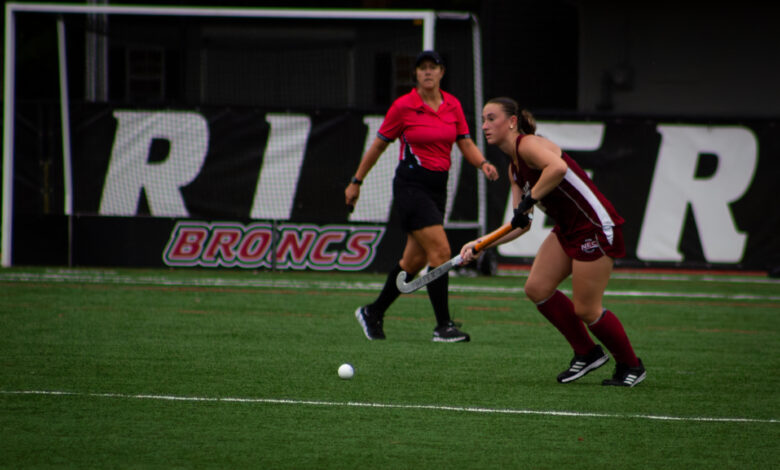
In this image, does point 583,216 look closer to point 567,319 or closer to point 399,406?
point 567,319

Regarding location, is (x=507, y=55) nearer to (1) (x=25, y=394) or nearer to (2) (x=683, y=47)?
(2) (x=683, y=47)

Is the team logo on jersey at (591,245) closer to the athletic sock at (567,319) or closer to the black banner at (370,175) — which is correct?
the athletic sock at (567,319)

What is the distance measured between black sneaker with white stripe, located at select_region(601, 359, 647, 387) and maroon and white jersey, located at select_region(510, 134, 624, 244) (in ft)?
2.81

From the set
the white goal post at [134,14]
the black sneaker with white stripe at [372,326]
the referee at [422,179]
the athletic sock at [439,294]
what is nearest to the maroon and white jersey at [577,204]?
the referee at [422,179]

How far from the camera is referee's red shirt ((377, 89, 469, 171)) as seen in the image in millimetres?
9016

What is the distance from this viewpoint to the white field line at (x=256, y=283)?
13.3 meters

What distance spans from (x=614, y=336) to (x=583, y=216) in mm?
777

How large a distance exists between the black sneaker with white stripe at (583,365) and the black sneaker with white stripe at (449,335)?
73.8 inches

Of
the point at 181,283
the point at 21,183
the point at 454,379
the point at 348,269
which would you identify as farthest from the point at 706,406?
the point at 21,183

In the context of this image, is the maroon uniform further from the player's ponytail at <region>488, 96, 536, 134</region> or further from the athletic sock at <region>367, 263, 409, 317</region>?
the athletic sock at <region>367, 263, 409, 317</region>

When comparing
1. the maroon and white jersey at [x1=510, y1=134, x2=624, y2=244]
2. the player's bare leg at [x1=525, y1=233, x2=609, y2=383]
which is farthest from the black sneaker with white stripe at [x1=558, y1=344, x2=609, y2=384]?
the maroon and white jersey at [x1=510, y1=134, x2=624, y2=244]

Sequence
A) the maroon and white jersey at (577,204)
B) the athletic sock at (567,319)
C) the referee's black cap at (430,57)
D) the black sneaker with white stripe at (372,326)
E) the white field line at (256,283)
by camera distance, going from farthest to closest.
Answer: the white field line at (256,283) → the black sneaker with white stripe at (372,326) → the referee's black cap at (430,57) → the athletic sock at (567,319) → the maroon and white jersey at (577,204)

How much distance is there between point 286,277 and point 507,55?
25.4ft

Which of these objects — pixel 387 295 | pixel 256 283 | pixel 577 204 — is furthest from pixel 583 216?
pixel 256 283
